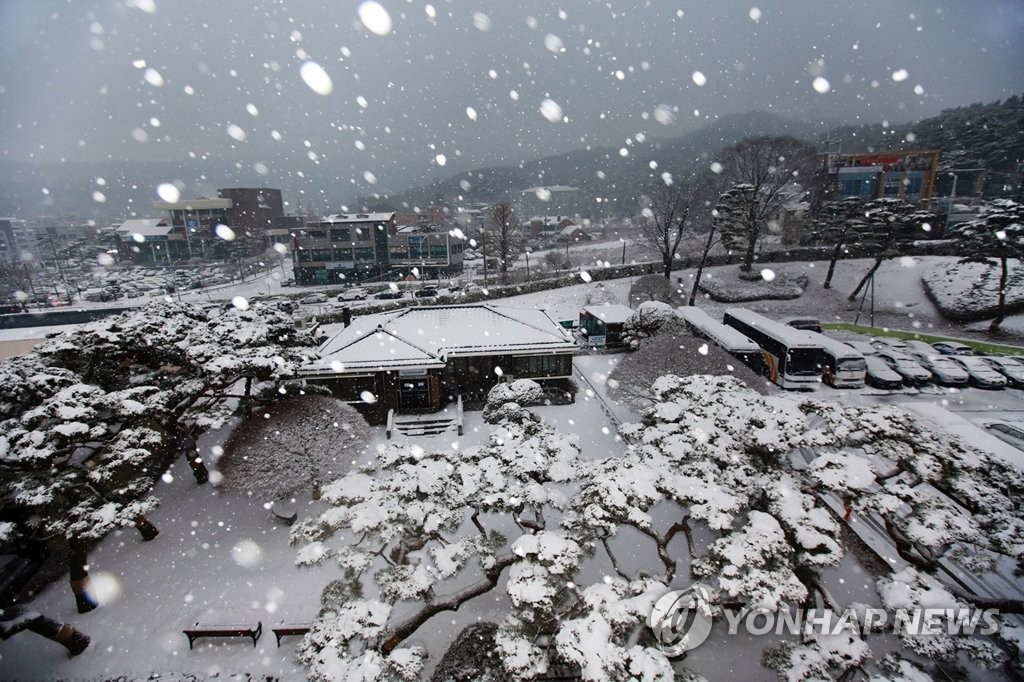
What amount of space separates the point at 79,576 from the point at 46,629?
1397 millimetres

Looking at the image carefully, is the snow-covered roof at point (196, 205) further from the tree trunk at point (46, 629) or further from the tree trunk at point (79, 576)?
the tree trunk at point (46, 629)

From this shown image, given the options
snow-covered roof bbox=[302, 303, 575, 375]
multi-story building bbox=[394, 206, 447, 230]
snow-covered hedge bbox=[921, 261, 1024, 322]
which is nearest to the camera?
snow-covered roof bbox=[302, 303, 575, 375]

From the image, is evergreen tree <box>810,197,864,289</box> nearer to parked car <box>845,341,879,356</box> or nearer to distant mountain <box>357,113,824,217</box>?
parked car <box>845,341,879,356</box>

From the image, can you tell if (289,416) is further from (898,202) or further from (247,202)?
(247,202)

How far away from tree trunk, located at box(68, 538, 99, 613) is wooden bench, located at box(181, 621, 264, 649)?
10.7 feet

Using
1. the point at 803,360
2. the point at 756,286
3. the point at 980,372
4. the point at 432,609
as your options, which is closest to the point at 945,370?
the point at 980,372

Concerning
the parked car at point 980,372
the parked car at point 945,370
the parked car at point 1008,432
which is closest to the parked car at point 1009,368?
the parked car at point 980,372

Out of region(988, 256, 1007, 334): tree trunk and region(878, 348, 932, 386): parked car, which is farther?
region(988, 256, 1007, 334): tree trunk

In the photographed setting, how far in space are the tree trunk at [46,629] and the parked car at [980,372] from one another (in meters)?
34.6

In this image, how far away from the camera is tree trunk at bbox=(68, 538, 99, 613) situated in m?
10.9

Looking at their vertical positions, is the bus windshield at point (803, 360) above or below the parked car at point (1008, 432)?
above

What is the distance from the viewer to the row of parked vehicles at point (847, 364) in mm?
20750

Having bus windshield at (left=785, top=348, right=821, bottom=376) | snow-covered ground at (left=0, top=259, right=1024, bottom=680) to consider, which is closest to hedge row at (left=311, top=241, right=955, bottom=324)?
bus windshield at (left=785, top=348, right=821, bottom=376)

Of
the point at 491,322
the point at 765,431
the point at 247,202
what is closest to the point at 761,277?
the point at 491,322
